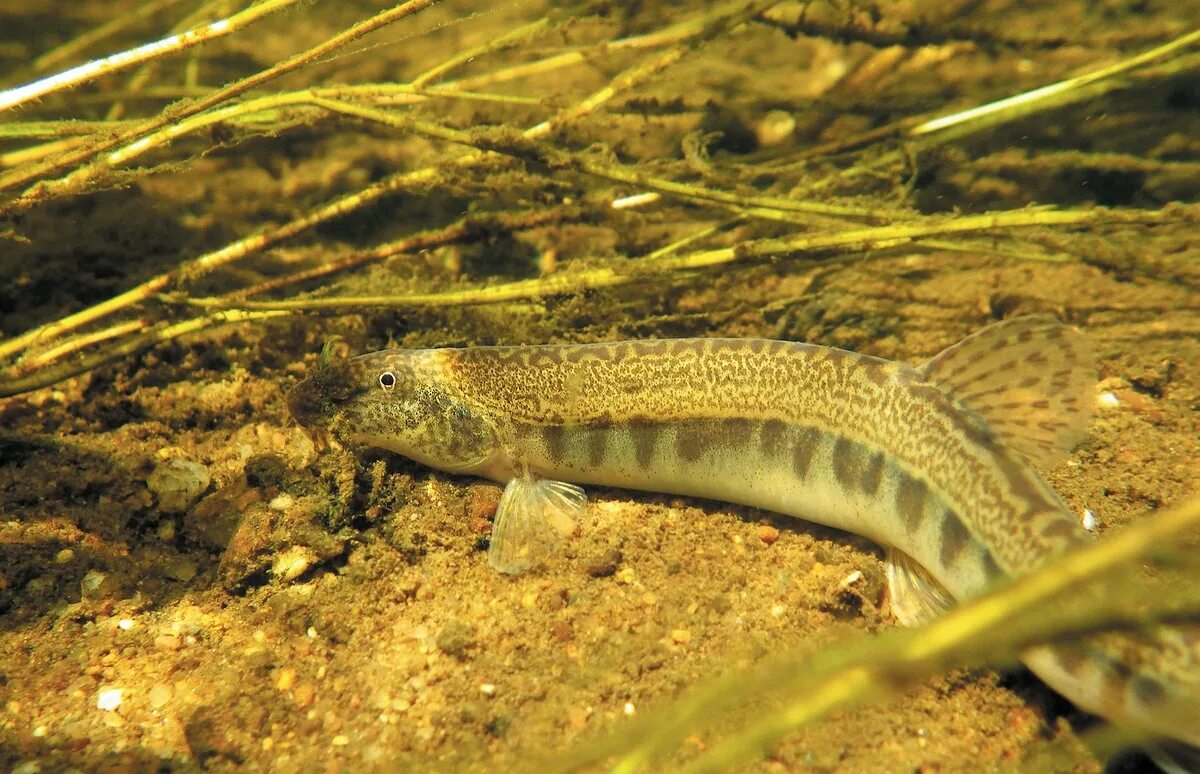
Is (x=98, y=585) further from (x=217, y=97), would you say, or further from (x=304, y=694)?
(x=217, y=97)

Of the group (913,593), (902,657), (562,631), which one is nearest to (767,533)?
(913,593)

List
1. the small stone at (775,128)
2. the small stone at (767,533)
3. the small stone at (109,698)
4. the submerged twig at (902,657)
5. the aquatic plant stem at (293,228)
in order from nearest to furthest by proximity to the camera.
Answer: the submerged twig at (902,657) < the small stone at (109,698) < the small stone at (767,533) < the aquatic plant stem at (293,228) < the small stone at (775,128)

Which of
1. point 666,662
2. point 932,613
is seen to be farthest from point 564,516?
point 932,613

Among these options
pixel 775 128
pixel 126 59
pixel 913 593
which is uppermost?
pixel 126 59

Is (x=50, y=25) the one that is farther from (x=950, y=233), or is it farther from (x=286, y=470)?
(x=950, y=233)

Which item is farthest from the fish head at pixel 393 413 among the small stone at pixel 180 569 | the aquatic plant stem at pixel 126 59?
the aquatic plant stem at pixel 126 59

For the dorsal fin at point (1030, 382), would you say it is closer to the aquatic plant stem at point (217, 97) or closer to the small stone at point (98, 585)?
the aquatic plant stem at point (217, 97)
